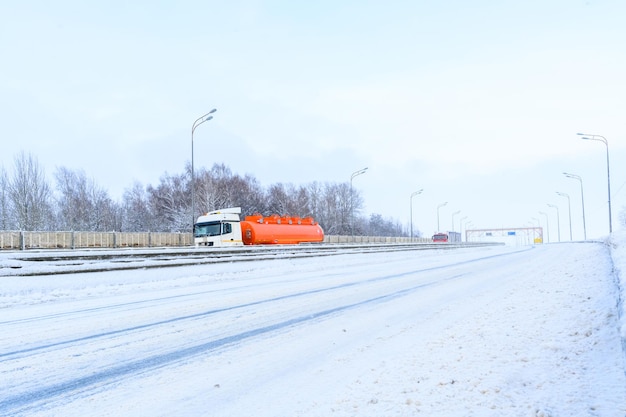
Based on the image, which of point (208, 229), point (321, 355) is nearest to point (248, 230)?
point (208, 229)

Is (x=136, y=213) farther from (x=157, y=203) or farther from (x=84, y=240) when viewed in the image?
(x=84, y=240)

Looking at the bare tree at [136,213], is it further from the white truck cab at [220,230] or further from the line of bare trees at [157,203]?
the white truck cab at [220,230]

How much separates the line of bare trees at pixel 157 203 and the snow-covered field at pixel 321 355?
31.0 metres

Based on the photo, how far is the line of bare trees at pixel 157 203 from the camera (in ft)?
169

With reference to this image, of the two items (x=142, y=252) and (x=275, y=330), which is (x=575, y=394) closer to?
(x=275, y=330)

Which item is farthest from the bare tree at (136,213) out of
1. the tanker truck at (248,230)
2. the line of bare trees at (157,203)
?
the tanker truck at (248,230)

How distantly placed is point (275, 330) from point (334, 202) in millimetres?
101361

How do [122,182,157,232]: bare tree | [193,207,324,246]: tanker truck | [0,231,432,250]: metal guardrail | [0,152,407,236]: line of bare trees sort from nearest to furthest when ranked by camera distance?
[193,207,324,246]: tanker truck
[0,231,432,250]: metal guardrail
[0,152,407,236]: line of bare trees
[122,182,157,232]: bare tree

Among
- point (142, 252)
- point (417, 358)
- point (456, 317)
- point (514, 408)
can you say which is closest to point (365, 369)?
point (417, 358)

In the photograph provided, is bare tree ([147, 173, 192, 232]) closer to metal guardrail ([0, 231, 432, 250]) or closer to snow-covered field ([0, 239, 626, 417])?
metal guardrail ([0, 231, 432, 250])

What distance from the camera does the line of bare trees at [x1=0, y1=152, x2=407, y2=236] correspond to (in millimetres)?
51500

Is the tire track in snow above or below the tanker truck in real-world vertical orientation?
below

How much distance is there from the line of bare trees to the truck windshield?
12.4 metres

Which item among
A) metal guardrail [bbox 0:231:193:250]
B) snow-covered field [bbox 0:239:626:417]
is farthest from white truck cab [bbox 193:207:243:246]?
snow-covered field [bbox 0:239:626:417]
